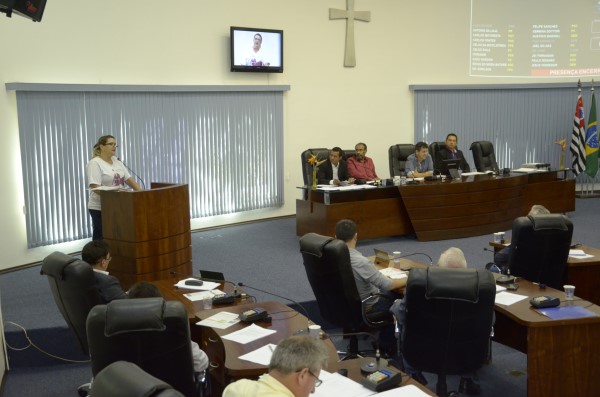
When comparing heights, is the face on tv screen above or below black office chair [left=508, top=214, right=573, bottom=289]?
above

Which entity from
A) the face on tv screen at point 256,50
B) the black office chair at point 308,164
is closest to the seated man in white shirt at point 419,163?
the black office chair at point 308,164

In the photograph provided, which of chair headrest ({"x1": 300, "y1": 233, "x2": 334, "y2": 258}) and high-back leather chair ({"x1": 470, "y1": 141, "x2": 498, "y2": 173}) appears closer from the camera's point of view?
chair headrest ({"x1": 300, "y1": 233, "x2": 334, "y2": 258})

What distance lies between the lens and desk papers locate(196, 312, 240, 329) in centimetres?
379

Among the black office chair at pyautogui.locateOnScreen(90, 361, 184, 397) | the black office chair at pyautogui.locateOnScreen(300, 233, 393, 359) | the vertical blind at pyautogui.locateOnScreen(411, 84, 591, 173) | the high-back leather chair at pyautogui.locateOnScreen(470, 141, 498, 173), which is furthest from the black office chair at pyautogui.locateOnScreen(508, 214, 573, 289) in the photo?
the vertical blind at pyautogui.locateOnScreen(411, 84, 591, 173)

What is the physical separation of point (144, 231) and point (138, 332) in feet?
8.61

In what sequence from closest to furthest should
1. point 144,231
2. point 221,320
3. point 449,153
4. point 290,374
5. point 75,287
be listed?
point 290,374 → point 221,320 → point 75,287 → point 144,231 → point 449,153

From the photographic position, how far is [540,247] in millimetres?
4945

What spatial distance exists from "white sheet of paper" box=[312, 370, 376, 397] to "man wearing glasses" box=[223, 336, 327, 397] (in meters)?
0.38

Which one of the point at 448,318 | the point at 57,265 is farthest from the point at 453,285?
the point at 57,265

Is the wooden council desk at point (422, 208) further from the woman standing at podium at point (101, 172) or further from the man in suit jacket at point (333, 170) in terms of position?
the woman standing at podium at point (101, 172)

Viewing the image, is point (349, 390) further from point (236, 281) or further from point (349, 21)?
point (349, 21)

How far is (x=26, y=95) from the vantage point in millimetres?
7305

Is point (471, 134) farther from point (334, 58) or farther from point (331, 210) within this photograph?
point (331, 210)

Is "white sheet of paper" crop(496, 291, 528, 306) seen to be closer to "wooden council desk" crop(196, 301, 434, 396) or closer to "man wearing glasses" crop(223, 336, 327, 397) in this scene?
"wooden council desk" crop(196, 301, 434, 396)
